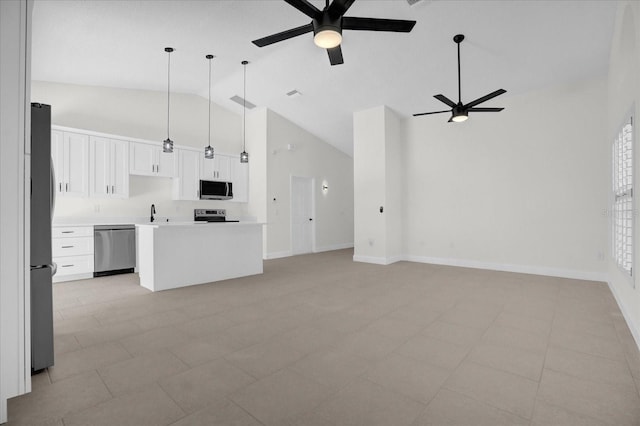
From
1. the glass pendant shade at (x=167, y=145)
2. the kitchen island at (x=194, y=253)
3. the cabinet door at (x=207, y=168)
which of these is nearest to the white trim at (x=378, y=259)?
the kitchen island at (x=194, y=253)

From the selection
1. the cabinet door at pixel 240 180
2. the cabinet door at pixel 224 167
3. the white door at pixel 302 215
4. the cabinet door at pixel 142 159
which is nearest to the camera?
the cabinet door at pixel 142 159

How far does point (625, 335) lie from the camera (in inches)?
108

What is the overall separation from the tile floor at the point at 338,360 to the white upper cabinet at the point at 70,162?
208 cm

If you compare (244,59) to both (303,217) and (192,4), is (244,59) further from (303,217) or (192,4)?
(303,217)

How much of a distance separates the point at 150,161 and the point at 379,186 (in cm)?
472

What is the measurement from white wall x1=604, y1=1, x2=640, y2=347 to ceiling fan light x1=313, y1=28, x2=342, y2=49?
2280mm

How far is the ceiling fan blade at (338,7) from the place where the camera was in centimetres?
239

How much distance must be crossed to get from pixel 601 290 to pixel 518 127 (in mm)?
2940

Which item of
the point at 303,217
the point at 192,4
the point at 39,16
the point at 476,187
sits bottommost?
the point at 303,217

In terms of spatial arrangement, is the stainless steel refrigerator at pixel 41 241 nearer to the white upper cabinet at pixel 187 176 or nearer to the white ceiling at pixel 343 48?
the white ceiling at pixel 343 48

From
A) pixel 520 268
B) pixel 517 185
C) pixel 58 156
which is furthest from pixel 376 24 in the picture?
pixel 58 156

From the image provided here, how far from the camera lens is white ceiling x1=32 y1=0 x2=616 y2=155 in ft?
12.6

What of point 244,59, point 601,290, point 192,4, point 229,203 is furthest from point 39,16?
point 601,290

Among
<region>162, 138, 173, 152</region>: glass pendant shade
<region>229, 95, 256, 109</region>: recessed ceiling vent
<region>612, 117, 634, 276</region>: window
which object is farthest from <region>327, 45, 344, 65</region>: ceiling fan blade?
<region>229, 95, 256, 109</region>: recessed ceiling vent
